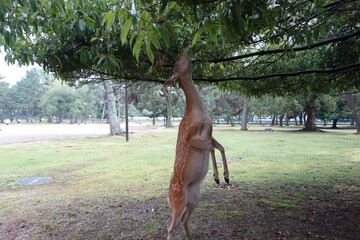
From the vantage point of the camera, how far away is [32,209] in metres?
5.70

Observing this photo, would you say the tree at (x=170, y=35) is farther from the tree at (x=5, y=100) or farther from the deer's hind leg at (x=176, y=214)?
the tree at (x=5, y=100)

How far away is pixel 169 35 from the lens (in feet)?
7.62

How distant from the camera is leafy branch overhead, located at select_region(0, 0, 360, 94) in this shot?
2.18 meters

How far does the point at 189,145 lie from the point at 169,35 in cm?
100

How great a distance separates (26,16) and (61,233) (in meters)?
3.13

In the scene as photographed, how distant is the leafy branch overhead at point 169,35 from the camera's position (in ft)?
7.16

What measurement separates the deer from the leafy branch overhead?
1.01 ft

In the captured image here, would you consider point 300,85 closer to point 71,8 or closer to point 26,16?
point 71,8

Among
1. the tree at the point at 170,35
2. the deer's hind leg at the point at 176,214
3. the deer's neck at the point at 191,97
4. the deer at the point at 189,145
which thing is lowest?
the deer's hind leg at the point at 176,214

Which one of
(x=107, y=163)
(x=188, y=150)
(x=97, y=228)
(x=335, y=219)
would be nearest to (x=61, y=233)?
(x=97, y=228)

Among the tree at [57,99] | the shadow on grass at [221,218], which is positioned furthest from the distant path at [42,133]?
the tree at [57,99]

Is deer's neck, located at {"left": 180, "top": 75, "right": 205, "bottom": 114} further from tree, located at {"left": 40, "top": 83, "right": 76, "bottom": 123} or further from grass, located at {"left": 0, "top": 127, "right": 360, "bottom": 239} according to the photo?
tree, located at {"left": 40, "top": 83, "right": 76, "bottom": 123}

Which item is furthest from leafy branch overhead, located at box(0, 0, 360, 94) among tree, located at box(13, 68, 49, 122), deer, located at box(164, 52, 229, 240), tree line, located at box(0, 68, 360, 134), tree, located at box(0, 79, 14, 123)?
tree, located at box(0, 79, 14, 123)

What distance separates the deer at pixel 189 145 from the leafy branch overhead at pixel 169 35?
309mm
